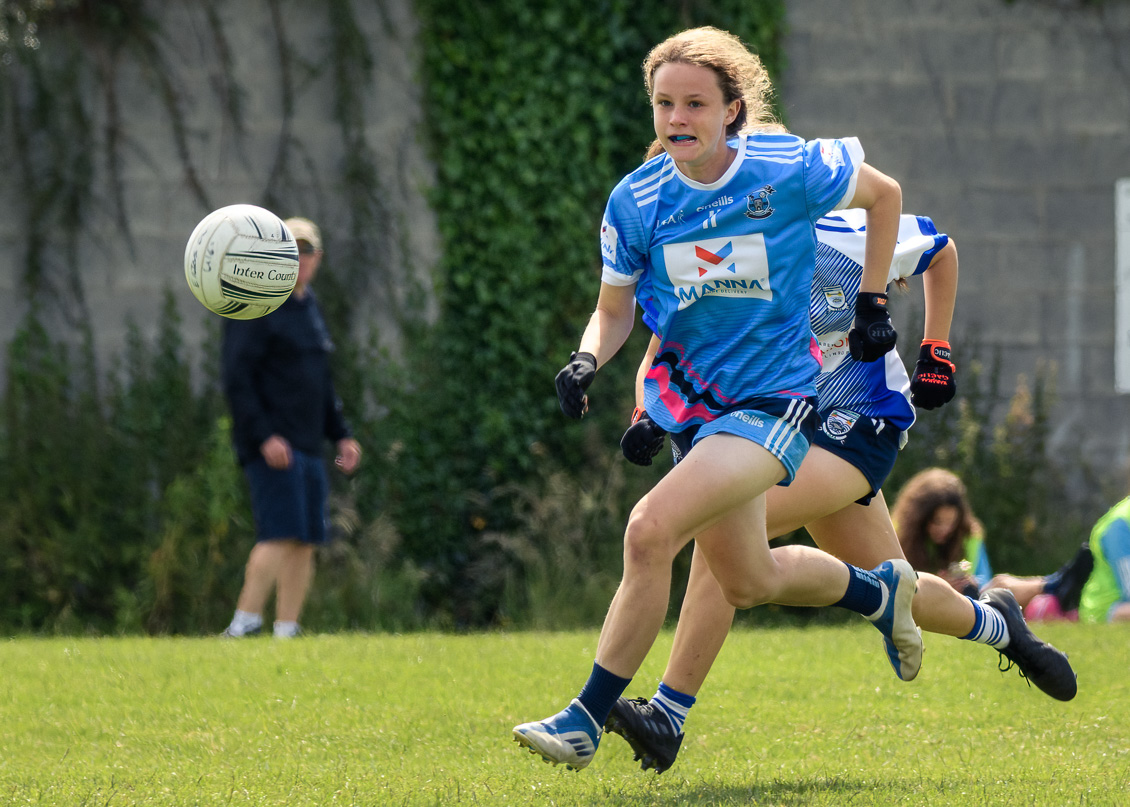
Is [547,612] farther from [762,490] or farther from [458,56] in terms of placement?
[762,490]

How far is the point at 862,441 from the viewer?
13.5 feet

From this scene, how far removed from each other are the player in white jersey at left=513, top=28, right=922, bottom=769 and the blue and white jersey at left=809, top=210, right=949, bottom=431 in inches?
12.2

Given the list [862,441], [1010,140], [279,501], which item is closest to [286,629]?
[279,501]

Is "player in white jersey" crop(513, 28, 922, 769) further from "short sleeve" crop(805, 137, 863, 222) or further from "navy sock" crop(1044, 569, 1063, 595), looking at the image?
"navy sock" crop(1044, 569, 1063, 595)

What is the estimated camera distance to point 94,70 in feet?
29.6

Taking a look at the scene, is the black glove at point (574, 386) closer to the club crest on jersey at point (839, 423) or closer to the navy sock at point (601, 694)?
the navy sock at point (601, 694)

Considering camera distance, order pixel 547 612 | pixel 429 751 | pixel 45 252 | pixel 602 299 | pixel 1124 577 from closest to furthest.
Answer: pixel 602 299 → pixel 429 751 → pixel 1124 577 → pixel 547 612 → pixel 45 252

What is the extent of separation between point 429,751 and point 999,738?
6.15ft

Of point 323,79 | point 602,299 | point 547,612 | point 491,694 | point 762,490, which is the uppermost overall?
point 323,79

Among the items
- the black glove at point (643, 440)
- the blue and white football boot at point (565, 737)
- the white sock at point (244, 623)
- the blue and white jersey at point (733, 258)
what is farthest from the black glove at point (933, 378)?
the white sock at point (244, 623)

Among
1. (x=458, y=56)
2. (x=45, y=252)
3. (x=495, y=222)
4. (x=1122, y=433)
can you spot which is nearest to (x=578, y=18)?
(x=458, y=56)

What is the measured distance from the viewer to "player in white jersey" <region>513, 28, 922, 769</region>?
3.58m

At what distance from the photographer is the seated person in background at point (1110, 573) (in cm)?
712

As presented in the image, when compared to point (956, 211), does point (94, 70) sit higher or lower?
higher
